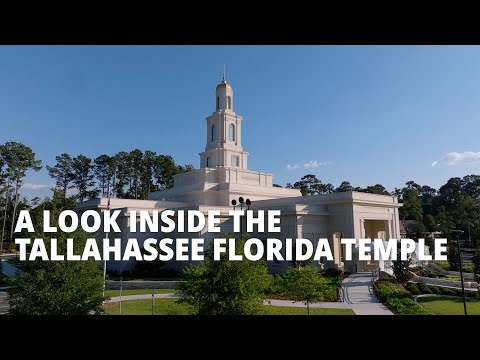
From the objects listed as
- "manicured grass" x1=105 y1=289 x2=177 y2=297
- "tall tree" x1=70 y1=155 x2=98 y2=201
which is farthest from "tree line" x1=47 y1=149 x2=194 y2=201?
"manicured grass" x1=105 y1=289 x2=177 y2=297

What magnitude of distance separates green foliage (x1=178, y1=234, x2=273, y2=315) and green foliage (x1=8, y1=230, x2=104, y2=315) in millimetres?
3306

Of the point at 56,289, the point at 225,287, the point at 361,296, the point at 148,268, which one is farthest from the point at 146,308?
the point at 148,268

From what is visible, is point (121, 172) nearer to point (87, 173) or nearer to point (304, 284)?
point (87, 173)

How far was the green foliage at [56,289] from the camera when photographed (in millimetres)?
11756

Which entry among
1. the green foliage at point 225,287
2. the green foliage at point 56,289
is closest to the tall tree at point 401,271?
the green foliage at point 225,287

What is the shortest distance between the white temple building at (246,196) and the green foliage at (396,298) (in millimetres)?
6680

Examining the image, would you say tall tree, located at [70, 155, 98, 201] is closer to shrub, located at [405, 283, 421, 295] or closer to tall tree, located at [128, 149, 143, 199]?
tall tree, located at [128, 149, 143, 199]

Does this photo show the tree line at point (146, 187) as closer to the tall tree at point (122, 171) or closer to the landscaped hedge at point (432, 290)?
the tall tree at point (122, 171)

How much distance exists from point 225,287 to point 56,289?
227 inches
